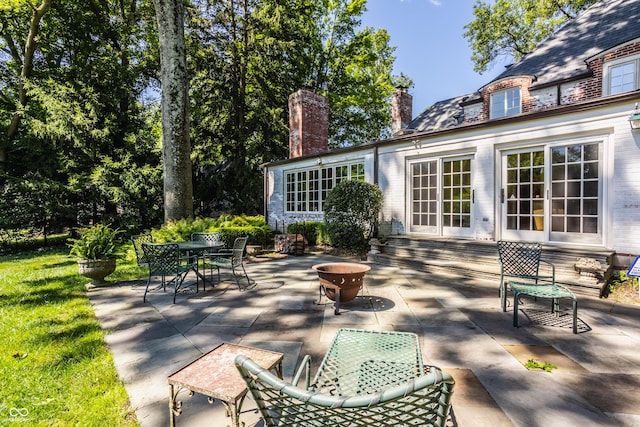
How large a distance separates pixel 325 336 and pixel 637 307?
497 centimetres

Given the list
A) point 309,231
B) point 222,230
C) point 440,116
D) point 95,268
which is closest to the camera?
point 95,268

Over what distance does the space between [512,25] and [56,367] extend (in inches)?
982

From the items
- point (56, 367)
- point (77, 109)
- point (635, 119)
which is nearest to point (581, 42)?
point (635, 119)

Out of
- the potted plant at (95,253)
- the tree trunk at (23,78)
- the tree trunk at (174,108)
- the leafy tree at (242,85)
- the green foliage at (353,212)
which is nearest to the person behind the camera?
the potted plant at (95,253)

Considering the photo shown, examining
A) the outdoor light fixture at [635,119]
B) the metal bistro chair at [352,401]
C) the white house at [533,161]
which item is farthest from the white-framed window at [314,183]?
the metal bistro chair at [352,401]

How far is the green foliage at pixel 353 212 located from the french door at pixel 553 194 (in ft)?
10.9

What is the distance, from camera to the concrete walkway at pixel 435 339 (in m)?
2.29

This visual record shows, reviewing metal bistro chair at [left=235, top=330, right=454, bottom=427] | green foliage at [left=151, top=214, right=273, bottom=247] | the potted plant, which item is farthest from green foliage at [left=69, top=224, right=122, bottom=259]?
metal bistro chair at [left=235, top=330, right=454, bottom=427]

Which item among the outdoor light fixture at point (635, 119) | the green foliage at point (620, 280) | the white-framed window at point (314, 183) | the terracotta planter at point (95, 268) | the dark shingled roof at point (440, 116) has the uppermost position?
the dark shingled roof at point (440, 116)

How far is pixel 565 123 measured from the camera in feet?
20.7

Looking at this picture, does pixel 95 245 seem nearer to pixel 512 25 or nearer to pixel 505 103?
pixel 505 103

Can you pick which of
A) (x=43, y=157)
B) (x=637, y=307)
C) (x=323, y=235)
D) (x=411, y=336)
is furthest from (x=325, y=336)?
(x=43, y=157)

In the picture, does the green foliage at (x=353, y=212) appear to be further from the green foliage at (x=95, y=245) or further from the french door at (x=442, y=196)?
the green foliage at (x=95, y=245)

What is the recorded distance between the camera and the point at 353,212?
9.03 metres
